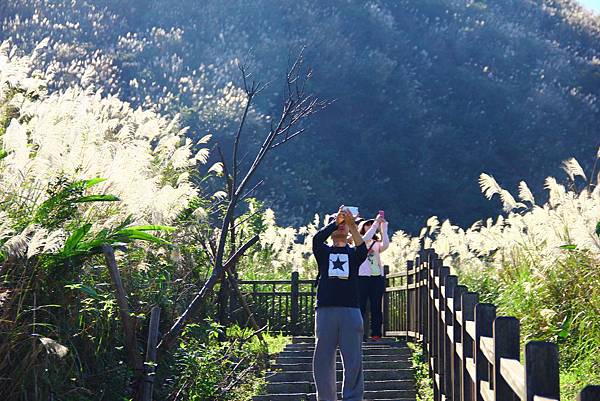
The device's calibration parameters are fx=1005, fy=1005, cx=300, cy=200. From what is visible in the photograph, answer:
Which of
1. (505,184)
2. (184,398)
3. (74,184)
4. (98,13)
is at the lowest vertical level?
(184,398)

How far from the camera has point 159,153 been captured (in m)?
11.4

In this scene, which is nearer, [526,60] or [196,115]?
[196,115]

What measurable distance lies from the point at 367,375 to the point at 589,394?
8.05 m

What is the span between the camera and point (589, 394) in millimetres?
2676

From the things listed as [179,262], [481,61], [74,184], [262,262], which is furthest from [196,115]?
[74,184]

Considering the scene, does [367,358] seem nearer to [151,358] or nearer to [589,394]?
[151,358]

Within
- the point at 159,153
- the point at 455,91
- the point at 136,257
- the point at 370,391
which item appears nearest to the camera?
the point at 136,257

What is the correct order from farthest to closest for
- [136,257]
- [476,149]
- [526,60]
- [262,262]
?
[526,60] → [476,149] → [262,262] → [136,257]

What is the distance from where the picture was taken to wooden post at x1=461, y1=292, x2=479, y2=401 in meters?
5.94

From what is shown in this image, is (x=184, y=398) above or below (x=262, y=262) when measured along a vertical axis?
below

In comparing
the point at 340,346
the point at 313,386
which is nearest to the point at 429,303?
the point at 313,386

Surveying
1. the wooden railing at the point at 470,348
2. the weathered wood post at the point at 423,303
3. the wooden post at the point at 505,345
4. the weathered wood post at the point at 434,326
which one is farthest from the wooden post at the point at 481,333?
the weathered wood post at the point at 423,303

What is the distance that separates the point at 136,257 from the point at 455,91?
3877 centimetres

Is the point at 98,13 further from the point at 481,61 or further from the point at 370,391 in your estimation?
the point at 370,391
